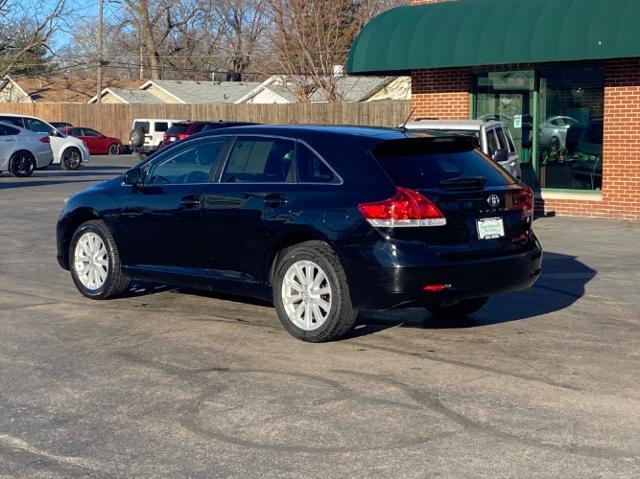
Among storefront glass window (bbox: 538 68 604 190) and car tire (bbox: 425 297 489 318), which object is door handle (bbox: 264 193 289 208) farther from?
Result: storefront glass window (bbox: 538 68 604 190)

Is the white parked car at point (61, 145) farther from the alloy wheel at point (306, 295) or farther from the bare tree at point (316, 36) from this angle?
the alloy wheel at point (306, 295)

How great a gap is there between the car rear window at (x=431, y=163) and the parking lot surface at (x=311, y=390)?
1261 mm

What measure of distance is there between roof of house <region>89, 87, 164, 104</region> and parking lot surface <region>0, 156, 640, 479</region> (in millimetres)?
54885

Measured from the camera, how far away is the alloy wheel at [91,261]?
9.81m

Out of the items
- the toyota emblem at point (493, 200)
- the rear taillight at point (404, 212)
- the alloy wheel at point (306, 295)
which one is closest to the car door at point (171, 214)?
the alloy wheel at point (306, 295)

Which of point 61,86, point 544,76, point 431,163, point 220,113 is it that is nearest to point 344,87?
point 220,113

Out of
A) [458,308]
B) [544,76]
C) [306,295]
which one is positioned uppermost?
[544,76]

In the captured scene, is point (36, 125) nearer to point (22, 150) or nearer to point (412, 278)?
point (22, 150)

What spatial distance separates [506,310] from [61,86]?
6681cm

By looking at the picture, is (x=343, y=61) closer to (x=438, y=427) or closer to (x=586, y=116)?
(x=586, y=116)

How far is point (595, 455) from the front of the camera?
211 inches

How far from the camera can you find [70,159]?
33.7 metres

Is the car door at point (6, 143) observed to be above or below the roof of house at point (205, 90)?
below

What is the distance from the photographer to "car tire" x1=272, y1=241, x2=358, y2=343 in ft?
25.6
